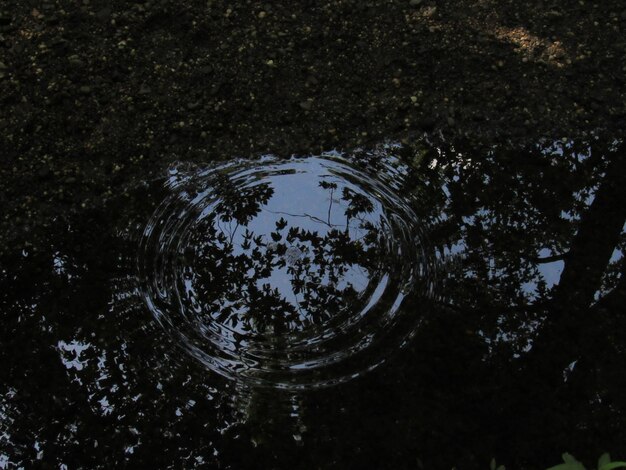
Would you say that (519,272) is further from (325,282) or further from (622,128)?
(622,128)

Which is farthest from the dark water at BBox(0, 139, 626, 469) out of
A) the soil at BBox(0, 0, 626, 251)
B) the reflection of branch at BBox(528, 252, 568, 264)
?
the soil at BBox(0, 0, 626, 251)

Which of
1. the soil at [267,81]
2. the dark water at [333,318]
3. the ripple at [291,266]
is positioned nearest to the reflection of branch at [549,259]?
the dark water at [333,318]

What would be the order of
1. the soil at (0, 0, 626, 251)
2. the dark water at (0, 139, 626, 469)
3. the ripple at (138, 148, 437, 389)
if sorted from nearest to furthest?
1. the dark water at (0, 139, 626, 469)
2. the ripple at (138, 148, 437, 389)
3. the soil at (0, 0, 626, 251)

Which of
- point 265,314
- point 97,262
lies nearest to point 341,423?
point 265,314

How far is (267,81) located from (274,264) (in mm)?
985

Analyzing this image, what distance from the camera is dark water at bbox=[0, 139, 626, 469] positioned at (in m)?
2.19

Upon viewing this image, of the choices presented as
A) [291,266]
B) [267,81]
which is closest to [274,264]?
[291,266]

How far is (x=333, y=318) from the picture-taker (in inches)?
98.0

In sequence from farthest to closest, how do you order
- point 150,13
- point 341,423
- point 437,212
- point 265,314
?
point 150,13 → point 437,212 → point 265,314 → point 341,423

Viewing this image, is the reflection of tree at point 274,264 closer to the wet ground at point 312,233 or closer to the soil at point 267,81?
the wet ground at point 312,233

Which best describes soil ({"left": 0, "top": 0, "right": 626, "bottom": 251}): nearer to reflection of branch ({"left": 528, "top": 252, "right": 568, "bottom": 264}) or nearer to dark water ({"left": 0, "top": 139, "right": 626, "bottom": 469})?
dark water ({"left": 0, "top": 139, "right": 626, "bottom": 469})

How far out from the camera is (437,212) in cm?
272

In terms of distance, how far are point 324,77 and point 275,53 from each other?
10.7 inches

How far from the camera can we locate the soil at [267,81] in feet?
9.75
